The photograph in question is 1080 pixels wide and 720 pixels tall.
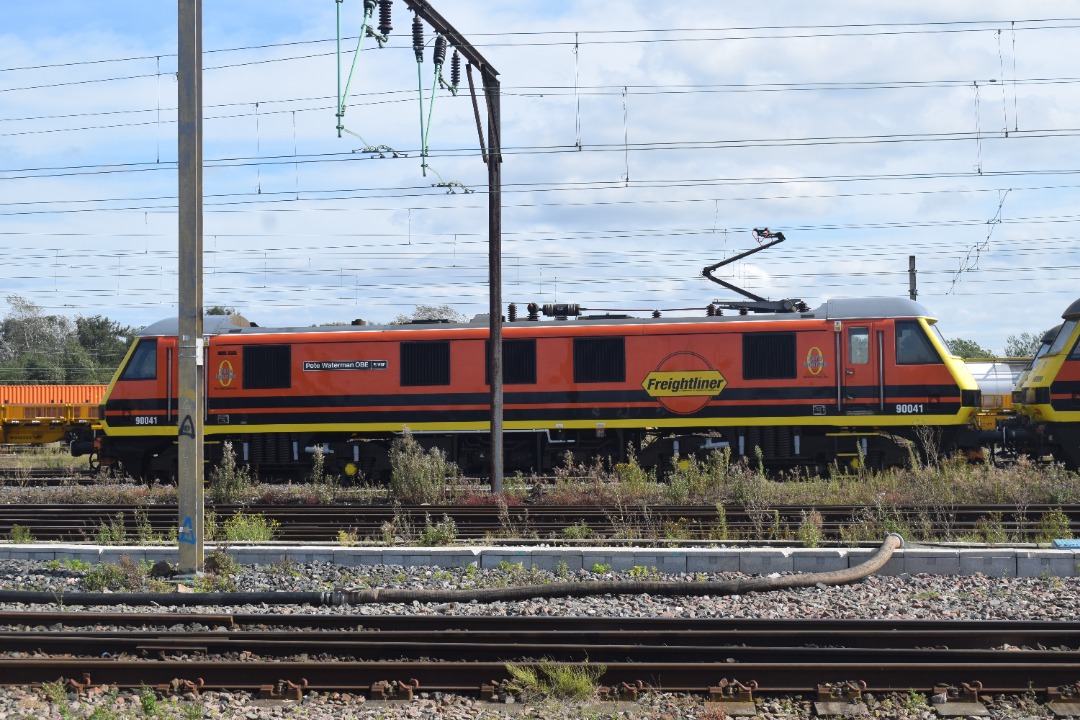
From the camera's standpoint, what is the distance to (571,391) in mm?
19500

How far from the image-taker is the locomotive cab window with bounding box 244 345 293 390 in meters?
20.3

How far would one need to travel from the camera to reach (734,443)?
1925 cm

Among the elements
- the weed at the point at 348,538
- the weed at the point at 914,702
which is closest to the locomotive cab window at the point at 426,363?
→ the weed at the point at 348,538

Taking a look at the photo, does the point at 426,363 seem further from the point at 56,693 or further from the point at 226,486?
the point at 56,693

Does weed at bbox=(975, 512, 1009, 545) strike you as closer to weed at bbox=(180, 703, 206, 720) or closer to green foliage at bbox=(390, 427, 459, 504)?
green foliage at bbox=(390, 427, 459, 504)

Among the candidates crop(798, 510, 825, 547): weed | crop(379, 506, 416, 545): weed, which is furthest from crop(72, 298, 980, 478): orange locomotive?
crop(798, 510, 825, 547): weed

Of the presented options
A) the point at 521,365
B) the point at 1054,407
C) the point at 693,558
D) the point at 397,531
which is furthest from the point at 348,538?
the point at 1054,407

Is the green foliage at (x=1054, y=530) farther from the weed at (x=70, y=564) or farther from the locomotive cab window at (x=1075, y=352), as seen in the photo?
the weed at (x=70, y=564)

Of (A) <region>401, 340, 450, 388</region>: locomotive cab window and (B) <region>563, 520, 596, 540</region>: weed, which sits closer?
(B) <region>563, 520, 596, 540</region>: weed

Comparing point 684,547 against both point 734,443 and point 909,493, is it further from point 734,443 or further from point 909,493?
point 734,443

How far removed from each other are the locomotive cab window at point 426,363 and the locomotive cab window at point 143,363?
17.1 feet

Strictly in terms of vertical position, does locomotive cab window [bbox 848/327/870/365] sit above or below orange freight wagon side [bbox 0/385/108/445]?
above

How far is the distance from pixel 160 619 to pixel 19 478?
1510 centimetres

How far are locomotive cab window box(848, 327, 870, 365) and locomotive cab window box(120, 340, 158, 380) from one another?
13796 mm
